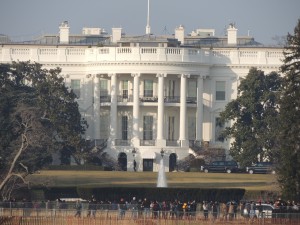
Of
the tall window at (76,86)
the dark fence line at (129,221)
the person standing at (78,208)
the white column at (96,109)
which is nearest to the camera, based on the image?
the dark fence line at (129,221)

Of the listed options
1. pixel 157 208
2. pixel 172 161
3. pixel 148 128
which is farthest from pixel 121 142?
pixel 157 208

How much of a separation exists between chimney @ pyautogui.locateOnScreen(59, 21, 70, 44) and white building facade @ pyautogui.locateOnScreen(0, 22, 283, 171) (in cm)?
362

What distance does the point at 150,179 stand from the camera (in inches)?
6309

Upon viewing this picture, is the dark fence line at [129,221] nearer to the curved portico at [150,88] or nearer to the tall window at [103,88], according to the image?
the curved portico at [150,88]

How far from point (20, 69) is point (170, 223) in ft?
184

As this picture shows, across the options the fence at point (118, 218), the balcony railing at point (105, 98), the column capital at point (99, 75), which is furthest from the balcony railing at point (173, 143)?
the fence at point (118, 218)

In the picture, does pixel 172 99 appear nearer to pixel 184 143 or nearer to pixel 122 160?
pixel 184 143

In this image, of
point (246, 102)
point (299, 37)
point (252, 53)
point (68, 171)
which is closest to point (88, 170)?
point (68, 171)

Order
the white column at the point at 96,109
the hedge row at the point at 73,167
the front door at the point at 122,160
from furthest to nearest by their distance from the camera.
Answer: the white column at the point at 96,109 → the front door at the point at 122,160 → the hedge row at the point at 73,167

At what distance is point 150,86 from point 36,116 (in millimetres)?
34596

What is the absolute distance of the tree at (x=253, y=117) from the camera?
17362 cm

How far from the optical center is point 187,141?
604 ft

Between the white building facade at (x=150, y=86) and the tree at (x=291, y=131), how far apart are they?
49.9m

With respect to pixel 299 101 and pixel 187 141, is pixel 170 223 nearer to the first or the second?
pixel 299 101
